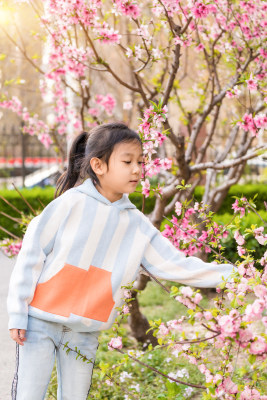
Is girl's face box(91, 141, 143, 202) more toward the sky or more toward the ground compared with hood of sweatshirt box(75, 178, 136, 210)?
more toward the sky

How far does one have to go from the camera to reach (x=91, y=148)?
7.52 feet

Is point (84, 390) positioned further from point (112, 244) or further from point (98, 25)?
point (98, 25)

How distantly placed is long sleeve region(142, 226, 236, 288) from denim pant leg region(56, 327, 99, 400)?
15.9 inches

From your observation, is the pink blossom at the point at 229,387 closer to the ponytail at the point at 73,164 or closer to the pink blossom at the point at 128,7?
the ponytail at the point at 73,164

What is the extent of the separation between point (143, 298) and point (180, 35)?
9.77 feet

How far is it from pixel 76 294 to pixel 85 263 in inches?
5.0

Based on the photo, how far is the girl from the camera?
2.07m

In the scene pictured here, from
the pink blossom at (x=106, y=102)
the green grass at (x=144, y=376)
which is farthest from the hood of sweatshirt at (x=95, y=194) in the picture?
the pink blossom at (x=106, y=102)

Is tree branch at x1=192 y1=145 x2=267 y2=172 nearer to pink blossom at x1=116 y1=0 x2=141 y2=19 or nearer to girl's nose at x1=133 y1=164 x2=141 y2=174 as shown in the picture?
pink blossom at x1=116 y1=0 x2=141 y2=19

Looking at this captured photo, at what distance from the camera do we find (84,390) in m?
2.19

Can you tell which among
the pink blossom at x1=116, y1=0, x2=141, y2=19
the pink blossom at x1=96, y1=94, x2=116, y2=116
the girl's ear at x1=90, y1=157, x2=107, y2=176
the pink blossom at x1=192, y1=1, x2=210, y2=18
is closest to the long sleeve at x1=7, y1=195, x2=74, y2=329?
the girl's ear at x1=90, y1=157, x2=107, y2=176

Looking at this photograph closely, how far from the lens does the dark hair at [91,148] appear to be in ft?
7.24

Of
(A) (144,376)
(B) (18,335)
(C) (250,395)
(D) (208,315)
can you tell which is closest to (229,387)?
(C) (250,395)

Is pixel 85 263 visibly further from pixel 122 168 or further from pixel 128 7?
pixel 128 7
